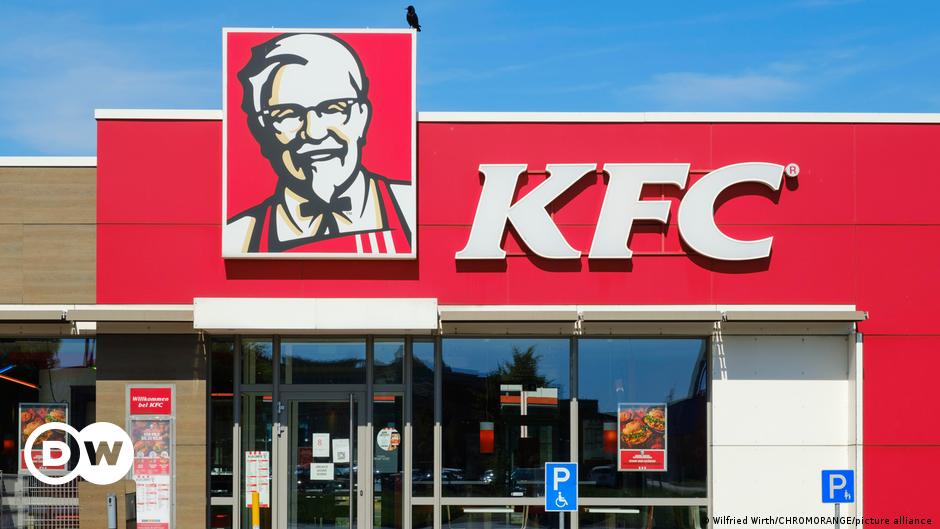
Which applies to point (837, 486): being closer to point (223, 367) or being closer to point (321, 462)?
point (321, 462)

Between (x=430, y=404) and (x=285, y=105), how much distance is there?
457 cm

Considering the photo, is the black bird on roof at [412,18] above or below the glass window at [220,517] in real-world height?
above

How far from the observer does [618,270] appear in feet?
52.2

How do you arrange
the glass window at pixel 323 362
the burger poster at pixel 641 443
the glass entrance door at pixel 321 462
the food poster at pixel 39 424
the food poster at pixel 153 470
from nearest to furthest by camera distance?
the food poster at pixel 153 470
the burger poster at pixel 641 443
the glass entrance door at pixel 321 462
the glass window at pixel 323 362
the food poster at pixel 39 424

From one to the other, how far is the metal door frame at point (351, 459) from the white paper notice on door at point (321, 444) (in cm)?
35

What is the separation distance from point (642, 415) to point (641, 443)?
1.25 ft

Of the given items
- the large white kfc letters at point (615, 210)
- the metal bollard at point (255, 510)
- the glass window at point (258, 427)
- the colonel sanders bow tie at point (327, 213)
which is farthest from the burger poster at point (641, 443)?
the metal bollard at point (255, 510)

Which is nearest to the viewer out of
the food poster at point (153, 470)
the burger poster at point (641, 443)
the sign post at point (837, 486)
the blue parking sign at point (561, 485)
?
the sign post at point (837, 486)

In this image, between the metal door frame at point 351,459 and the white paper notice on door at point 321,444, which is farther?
the white paper notice on door at point 321,444

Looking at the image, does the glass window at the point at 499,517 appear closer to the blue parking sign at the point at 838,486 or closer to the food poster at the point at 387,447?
the food poster at the point at 387,447

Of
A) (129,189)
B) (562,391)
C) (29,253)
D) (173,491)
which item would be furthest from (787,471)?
(29,253)

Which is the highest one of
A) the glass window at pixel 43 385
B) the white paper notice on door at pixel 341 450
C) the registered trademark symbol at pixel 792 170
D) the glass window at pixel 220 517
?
the registered trademark symbol at pixel 792 170

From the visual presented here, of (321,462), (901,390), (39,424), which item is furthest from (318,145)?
(901,390)

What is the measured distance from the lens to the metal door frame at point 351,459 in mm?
16062
